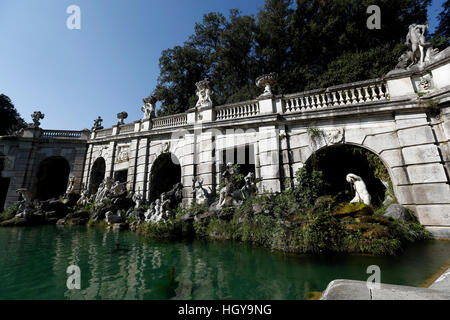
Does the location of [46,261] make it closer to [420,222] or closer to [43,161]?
[420,222]

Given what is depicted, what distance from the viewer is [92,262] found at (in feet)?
14.3

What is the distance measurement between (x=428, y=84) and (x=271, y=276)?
844 centimetres

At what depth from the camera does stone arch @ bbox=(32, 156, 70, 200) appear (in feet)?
49.4

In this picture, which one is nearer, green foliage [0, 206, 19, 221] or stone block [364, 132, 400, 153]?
stone block [364, 132, 400, 153]

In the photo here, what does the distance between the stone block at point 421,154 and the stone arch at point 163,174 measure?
10058 millimetres

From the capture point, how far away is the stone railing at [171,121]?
37.4 feet

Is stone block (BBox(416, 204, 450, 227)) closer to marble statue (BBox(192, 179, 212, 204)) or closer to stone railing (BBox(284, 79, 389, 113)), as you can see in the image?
stone railing (BBox(284, 79, 389, 113))

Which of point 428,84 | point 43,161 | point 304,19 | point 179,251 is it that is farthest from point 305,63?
point 43,161

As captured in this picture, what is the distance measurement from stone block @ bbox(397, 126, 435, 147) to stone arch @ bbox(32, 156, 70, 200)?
20967 millimetres

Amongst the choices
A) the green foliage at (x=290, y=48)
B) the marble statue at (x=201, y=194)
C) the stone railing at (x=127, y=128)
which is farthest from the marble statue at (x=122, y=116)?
the marble statue at (x=201, y=194)

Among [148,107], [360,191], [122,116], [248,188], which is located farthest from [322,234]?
[122,116]

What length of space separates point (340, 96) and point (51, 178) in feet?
68.0

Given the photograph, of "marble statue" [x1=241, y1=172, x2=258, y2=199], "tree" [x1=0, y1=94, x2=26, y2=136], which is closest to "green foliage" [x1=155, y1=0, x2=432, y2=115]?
"marble statue" [x1=241, y1=172, x2=258, y2=199]

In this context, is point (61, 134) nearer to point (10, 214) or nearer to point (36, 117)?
point (36, 117)
